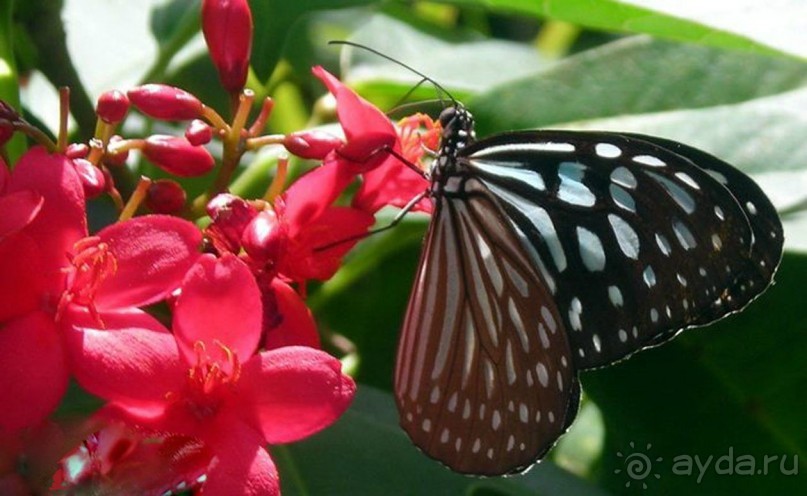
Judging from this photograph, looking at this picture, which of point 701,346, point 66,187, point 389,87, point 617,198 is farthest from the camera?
point 389,87

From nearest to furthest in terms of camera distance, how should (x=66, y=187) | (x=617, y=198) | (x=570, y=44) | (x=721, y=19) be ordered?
(x=66, y=187) → (x=617, y=198) → (x=721, y=19) → (x=570, y=44)

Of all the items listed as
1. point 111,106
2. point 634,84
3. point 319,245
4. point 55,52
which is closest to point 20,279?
point 111,106

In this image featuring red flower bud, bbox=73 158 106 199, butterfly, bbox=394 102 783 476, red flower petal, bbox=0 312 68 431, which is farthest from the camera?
butterfly, bbox=394 102 783 476

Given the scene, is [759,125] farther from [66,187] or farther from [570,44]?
[66,187]

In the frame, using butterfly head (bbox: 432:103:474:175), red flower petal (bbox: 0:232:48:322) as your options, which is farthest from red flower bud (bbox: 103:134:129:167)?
butterfly head (bbox: 432:103:474:175)

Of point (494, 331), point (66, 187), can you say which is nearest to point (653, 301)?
point (494, 331)

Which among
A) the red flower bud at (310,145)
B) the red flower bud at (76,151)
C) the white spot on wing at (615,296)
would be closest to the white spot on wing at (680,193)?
the white spot on wing at (615,296)

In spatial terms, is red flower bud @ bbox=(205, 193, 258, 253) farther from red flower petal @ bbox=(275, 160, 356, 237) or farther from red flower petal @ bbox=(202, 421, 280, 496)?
red flower petal @ bbox=(202, 421, 280, 496)
